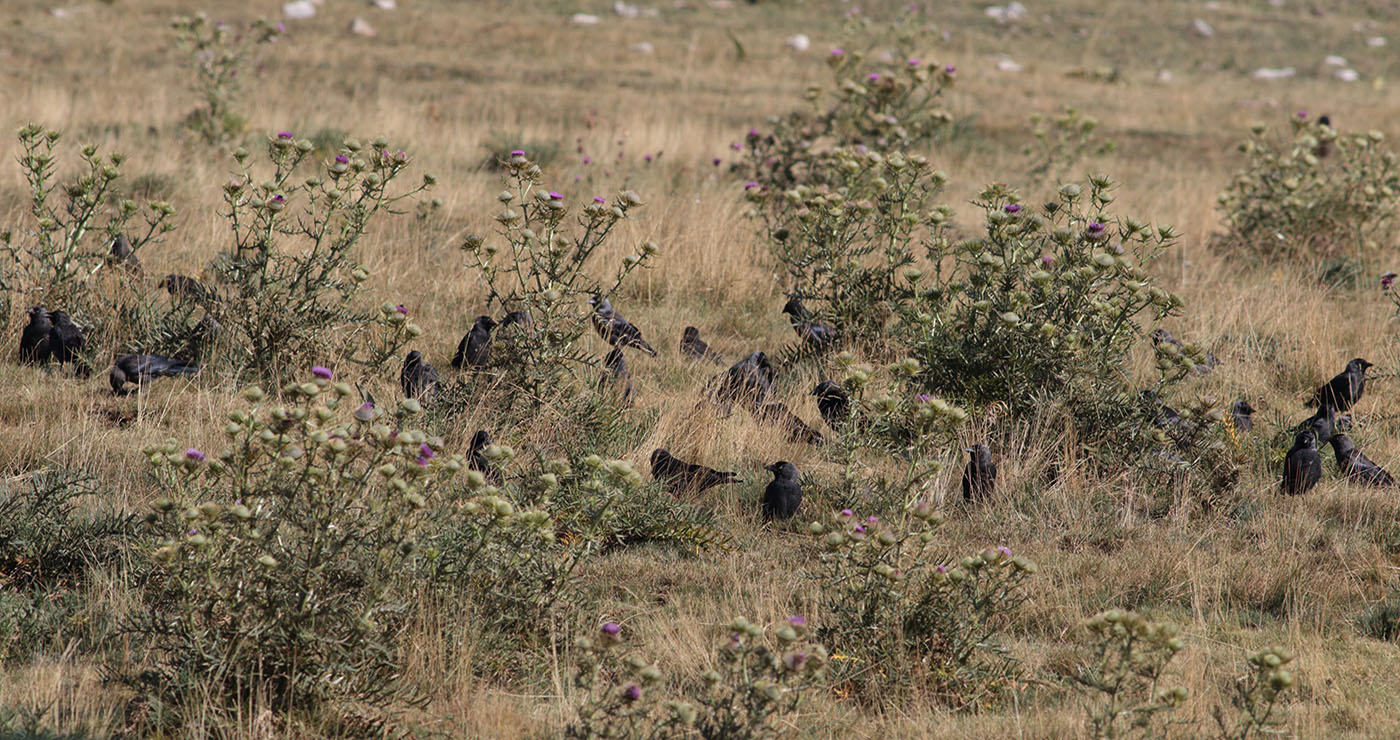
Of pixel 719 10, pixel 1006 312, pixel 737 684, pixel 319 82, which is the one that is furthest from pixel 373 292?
pixel 719 10

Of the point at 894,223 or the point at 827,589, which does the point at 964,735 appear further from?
the point at 894,223

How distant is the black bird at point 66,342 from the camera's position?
505 centimetres

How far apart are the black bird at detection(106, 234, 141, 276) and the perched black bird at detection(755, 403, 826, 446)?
3.13 meters

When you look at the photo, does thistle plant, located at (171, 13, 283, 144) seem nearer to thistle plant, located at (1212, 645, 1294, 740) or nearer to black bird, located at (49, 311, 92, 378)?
black bird, located at (49, 311, 92, 378)

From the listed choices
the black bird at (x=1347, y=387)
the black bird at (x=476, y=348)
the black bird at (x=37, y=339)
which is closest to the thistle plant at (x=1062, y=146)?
the black bird at (x=1347, y=387)

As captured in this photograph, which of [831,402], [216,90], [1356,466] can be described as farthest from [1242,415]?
[216,90]

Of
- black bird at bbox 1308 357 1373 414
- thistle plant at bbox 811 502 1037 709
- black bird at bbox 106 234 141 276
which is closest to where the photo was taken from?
thistle plant at bbox 811 502 1037 709

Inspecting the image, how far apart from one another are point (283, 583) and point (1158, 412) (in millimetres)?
3390

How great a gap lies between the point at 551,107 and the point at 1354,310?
331 inches

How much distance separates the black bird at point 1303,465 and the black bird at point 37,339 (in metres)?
5.07

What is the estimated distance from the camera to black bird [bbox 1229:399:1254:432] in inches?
197

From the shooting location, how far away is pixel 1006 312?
471 centimetres

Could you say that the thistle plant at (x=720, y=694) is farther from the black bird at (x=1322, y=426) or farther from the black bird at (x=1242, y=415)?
the black bird at (x=1322, y=426)

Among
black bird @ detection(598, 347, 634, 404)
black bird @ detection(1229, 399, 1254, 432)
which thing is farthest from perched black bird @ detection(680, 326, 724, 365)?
black bird @ detection(1229, 399, 1254, 432)
